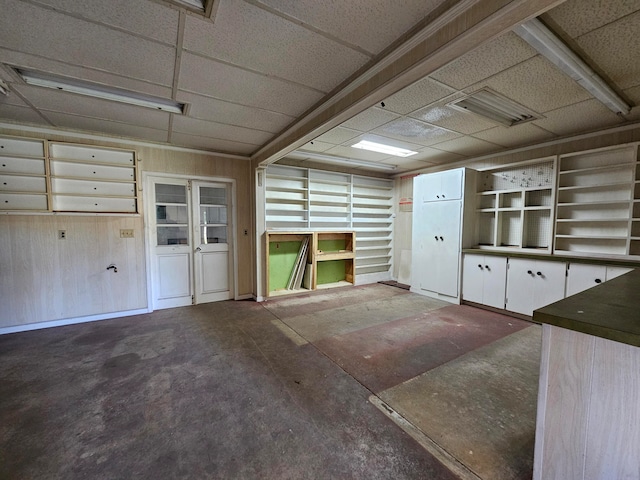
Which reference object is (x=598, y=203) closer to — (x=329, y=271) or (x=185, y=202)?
(x=329, y=271)

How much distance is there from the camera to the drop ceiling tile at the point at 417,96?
2.41 meters

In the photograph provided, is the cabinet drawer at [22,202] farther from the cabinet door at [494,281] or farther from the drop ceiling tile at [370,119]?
the cabinet door at [494,281]

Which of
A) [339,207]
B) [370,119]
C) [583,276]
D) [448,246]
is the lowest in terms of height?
[583,276]

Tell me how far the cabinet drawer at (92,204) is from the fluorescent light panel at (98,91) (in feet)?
5.48

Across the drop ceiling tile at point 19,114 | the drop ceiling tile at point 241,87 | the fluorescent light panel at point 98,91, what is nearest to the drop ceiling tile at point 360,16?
the drop ceiling tile at point 241,87

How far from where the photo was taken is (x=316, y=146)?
443 centimetres

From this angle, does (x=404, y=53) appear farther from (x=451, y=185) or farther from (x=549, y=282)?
(x=549, y=282)

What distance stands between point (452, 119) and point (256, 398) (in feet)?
11.7

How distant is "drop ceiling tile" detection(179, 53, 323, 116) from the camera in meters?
2.14

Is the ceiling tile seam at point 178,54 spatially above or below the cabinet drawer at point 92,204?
above

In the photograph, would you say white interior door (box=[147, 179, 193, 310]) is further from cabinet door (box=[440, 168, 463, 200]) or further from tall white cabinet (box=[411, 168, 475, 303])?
cabinet door (box=[440, 168, 463, 200])

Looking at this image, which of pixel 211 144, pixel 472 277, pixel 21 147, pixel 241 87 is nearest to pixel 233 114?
pixel 241 87

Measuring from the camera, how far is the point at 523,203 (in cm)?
407

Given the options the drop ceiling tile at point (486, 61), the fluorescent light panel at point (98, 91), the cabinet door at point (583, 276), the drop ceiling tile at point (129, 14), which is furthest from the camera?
the cabinet door at point (583, 276)
